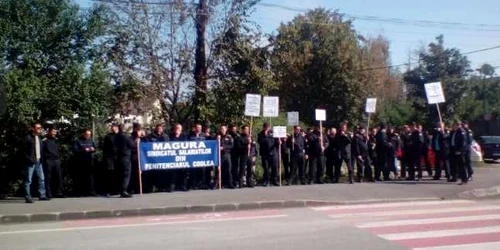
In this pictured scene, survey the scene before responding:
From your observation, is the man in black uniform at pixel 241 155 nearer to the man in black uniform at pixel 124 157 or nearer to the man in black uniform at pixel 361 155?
the man in black uniform at pixel 124 157

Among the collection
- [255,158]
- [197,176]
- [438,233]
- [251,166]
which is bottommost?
[438,233]

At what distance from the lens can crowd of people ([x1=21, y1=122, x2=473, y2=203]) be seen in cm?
1441

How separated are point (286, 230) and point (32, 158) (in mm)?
6740

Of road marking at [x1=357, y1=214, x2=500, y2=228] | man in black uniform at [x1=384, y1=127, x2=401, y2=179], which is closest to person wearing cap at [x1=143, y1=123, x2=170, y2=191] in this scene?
man in black uniform at [x1=384, y1=127, x2=401, y2=179]

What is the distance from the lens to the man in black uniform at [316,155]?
17109 mm

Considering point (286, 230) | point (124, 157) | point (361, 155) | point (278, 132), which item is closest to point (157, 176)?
point (124, 157)

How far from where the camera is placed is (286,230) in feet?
32.3

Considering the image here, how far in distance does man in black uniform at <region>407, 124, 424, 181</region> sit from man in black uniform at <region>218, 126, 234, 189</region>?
5551 mm

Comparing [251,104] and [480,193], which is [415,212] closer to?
[480,193]

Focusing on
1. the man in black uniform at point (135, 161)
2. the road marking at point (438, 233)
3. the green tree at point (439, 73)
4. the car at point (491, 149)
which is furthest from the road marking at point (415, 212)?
the green tree at point (439, 73)

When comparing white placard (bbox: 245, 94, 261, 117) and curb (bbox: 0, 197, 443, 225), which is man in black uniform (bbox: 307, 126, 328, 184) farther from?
curb (bbox: 0, 197, 443, 225)

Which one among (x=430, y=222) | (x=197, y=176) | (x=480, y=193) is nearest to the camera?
(x=430, y=222)

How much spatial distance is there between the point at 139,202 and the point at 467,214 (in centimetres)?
694

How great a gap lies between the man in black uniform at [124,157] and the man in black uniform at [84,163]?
0.70 meters
